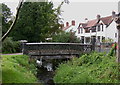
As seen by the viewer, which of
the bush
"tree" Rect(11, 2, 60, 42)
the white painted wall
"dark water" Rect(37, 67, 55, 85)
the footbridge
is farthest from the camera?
the white painted wall

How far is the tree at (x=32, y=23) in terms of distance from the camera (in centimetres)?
2273

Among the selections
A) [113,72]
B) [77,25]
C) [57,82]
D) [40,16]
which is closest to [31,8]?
[40,16]

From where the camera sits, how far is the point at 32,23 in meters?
23.1

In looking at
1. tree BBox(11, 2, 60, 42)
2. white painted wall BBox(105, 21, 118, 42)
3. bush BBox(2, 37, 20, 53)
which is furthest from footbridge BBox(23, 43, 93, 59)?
white painted wall BBox(105, 21, 118, 42)

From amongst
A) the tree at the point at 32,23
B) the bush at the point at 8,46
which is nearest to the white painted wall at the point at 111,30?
the tree at the point at 32,23

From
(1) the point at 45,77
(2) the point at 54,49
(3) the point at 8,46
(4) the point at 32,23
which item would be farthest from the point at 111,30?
(1) the point at 45,77

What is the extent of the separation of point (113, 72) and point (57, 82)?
370 cm

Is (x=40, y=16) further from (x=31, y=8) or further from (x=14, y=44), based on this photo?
(x=14, y=44)

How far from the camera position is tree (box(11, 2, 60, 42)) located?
22.7m

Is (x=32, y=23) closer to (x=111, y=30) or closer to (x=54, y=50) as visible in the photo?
(x=54, y=50)

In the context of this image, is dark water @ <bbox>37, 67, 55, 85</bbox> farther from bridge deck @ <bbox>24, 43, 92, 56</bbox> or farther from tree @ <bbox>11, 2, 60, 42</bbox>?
tree @ <bbox>11, 2, 60, 42</bbox>

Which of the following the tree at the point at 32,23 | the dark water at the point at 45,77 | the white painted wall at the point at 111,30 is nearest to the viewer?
the dark water at the point at 45,77

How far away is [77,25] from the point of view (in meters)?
45.2

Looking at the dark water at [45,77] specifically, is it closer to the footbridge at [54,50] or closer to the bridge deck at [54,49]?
the footbridge at [54,50]
